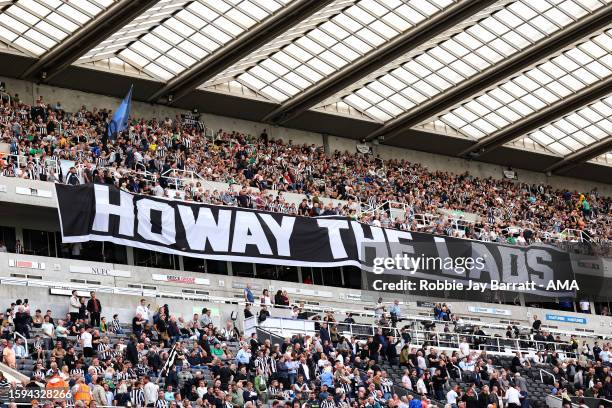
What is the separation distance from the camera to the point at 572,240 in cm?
6212

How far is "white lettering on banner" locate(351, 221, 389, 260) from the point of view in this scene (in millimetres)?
51031

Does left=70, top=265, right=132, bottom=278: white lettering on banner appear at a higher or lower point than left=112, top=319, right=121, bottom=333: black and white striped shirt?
higher

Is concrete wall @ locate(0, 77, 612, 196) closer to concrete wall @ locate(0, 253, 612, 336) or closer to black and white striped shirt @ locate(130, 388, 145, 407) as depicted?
concrete wall @ locate(0, 253, 612, 336)

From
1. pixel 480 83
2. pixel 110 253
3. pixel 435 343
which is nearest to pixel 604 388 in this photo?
pixel 435 343

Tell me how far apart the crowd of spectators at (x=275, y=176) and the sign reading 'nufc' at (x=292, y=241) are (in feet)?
3.76

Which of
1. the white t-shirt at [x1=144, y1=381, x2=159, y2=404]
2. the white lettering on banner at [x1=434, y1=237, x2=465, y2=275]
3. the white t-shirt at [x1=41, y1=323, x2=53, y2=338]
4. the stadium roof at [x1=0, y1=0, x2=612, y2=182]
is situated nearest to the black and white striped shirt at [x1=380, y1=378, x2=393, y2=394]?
the white t-shirt at [x1=144, y1=381, x2=159, y2=404]

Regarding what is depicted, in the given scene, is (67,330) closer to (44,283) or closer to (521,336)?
(44,283)

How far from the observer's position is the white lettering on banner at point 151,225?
45219 millimetres

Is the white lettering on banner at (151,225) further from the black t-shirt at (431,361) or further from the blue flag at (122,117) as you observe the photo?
the black t-shirt at (431,361)

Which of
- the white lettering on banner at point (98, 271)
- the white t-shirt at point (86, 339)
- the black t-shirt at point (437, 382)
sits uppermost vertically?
the white lettering on banner at point (98, 271)

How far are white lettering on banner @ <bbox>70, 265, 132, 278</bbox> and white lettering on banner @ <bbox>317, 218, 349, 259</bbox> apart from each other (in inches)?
343

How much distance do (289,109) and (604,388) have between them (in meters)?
24.2

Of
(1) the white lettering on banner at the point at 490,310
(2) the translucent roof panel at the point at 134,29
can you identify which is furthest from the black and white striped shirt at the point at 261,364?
(1) the white lettering on banner at the point at 490,310

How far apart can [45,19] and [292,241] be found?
13105 mm
